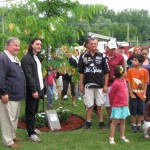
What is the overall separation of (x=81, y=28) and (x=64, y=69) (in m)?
1.28

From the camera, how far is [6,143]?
6.36m

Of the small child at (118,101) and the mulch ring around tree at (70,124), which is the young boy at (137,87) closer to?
the small child at (118,101)

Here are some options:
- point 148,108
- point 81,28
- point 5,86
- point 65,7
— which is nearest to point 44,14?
point 65,7

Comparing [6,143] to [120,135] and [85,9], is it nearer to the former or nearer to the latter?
[120,135]

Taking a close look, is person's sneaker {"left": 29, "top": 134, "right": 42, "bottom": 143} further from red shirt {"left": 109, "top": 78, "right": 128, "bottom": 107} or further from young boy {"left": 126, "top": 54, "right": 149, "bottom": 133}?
young boy {"left": 126, "top": 54, "right": 149, "bottom": 133}

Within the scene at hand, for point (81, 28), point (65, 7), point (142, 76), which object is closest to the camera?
point (142, 76)

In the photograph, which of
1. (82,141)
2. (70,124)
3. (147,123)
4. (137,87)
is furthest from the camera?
(70,124)

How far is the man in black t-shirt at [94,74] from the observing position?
7.70 meters

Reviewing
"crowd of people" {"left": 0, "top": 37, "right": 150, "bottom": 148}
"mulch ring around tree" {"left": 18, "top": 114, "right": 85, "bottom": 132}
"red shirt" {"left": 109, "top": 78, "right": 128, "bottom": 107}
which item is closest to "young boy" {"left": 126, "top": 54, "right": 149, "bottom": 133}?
"crowd of people" {"left": 0, "top": 37, "right": 150, "bottom": 148}

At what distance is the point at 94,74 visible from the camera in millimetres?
7707

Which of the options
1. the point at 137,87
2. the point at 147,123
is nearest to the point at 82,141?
the point at 147,123

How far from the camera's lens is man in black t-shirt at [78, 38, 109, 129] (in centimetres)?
770

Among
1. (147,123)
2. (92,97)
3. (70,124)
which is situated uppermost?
(92,97)

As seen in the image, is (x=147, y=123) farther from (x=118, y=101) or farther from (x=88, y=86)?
(x=88, y=86)
